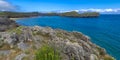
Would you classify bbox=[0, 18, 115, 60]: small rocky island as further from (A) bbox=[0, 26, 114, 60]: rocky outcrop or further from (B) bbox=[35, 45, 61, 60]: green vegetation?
(B) bbox=[35, 45, 61, 60]: green vegetation

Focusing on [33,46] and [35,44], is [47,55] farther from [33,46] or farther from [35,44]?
[35,44]

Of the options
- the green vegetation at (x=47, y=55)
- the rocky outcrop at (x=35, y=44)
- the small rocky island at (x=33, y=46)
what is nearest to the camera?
the green vegetation at (x=47, y=55)

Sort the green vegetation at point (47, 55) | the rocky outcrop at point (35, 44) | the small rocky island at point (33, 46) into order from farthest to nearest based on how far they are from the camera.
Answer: the rocky outcrop at point (35, 44) → the small rocky island at point (33, 46) → the green vegetation at point (47, 55)

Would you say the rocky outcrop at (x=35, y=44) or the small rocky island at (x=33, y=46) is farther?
the rocky outcrop at (x=35, y=44)

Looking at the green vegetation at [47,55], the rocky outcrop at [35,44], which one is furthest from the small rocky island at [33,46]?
the green vegetation at [47,55]

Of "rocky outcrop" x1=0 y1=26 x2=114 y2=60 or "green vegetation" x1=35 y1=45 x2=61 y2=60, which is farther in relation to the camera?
"rocky outcrop" x1=0 y1=26 x2=114 y2=60

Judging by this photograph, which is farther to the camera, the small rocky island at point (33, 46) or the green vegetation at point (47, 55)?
the small rocky island at point (33, 46)

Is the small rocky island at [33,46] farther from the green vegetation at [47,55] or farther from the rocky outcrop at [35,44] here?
the green vegetation at [47,55]

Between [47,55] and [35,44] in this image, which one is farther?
[35,44]

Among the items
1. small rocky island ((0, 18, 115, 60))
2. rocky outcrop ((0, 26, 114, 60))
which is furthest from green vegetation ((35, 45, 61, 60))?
rocky outcrop ((0, 26, 114, 60))

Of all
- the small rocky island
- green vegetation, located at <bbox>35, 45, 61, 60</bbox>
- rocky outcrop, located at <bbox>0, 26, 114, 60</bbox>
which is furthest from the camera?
rocky outcrop, located at <bbox>0, 26, 114, 60</bbox>

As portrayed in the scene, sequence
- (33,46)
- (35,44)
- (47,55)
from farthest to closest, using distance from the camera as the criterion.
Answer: (35,44) → (33,46) → (47,55)

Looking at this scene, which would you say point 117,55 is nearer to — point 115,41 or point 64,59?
point 115,41

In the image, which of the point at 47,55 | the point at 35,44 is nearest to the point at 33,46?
the point at 35,44
